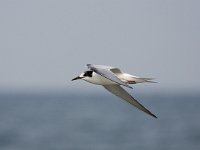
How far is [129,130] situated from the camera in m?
71.0

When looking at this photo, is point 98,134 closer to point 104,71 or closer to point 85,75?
point 85,75

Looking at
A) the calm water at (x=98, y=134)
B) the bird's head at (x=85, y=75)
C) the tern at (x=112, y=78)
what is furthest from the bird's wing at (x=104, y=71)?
the calm water at (x=98, y=134)

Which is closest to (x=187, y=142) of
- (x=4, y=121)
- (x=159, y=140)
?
(x=159, y=140)

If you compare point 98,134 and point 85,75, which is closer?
point 85,75

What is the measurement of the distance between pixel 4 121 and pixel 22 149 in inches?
935

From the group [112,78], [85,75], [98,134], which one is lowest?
[112,78]

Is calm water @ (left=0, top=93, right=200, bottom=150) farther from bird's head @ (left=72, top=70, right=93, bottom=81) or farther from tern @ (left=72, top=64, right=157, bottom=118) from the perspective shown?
bird's head @ (left=72, top=70, right=93, bottom=81)

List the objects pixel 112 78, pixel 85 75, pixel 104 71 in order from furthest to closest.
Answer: pixel 85 75 → pixel 104 71 → pixel 112 78

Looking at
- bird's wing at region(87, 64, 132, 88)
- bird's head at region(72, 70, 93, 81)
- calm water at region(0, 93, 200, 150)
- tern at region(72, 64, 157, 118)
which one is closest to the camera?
bird's wing at region(87, 64, 132, 88)

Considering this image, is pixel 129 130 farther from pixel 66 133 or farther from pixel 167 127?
pixel 66 133

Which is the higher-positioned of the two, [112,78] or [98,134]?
[98,134]

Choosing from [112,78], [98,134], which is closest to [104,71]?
[112,78]

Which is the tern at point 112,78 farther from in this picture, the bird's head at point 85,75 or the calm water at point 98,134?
the calm water at point 98,134

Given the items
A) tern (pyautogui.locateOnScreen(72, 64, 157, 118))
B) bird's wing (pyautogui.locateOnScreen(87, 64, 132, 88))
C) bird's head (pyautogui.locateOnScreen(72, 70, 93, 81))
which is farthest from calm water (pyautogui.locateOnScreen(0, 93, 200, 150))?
bird's wing (pyautogui.locateOnScreen(87, 64, 132, 88))
